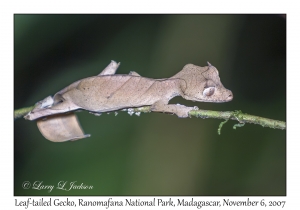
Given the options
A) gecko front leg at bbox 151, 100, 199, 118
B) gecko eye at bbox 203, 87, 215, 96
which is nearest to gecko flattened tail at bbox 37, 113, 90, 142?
gecko front leg at bbox 151, 100, 199, 118

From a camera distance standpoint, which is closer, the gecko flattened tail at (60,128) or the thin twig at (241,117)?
the thin twig at (241,117)

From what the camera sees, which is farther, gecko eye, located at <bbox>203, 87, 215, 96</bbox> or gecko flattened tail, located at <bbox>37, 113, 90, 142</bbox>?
gecko flattened tail, located at <bbox>37, 113, 90, 142</bbox>

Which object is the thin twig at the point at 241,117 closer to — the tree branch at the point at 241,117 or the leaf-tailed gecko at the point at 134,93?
the tree branch at the point at 241,117

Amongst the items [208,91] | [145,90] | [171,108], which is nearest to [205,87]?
[208,91]

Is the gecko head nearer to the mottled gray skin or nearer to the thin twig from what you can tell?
the mottled gray skin

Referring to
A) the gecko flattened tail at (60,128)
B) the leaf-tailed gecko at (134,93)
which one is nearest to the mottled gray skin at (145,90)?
the leaf-tailed gecko at (134,93)

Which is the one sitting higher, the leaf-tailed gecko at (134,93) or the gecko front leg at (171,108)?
the leaf-tailed gecko at (134,93)
